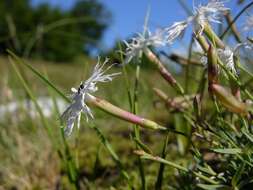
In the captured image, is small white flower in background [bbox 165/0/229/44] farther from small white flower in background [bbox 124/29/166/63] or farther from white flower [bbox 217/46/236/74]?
small white flower in background [bbox 124/29/166/63]

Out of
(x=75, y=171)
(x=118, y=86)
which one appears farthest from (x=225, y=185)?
(x=118, y=86)

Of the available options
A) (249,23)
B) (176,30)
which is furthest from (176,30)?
(249,23)

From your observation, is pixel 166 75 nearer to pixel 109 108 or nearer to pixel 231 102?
pixel 109 108

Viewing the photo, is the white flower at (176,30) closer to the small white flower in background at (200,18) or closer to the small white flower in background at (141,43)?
the small white flower in background at (200,18)

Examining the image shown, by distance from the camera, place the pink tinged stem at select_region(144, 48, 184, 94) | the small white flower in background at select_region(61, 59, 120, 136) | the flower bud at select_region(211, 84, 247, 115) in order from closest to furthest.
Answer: the flower bud at select_region(211, 84, 247, 115)
the small white flower in background at select_region(61, 59, 120, 136)
the pink tinged stem at select_region(144, 48, 184, 94)

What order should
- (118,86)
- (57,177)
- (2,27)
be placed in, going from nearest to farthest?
(57,177) < (118,86) < (2,27)

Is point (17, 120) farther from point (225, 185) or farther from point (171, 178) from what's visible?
point (225, 185)

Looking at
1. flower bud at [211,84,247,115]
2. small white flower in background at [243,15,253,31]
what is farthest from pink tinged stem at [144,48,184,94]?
flower bud at [211,84,247,115]
